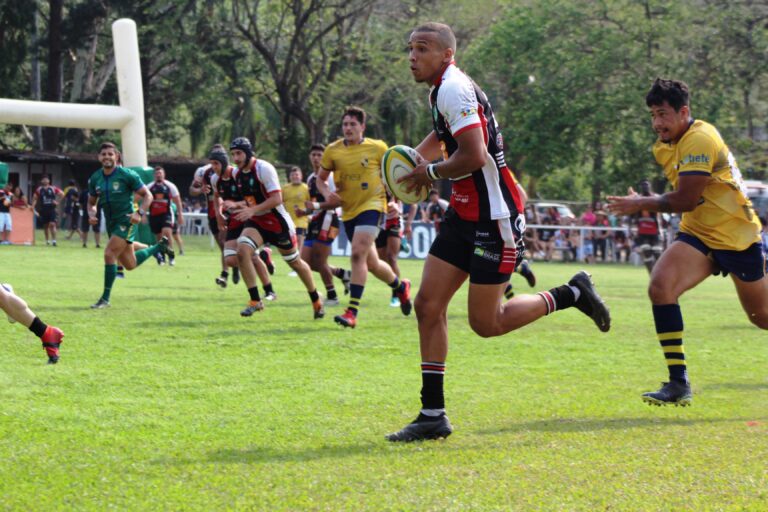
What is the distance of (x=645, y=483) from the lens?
489 centimetres

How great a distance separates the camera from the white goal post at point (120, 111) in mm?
21422

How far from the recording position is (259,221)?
12227 millimetres

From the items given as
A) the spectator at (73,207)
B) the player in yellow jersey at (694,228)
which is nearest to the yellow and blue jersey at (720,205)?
the player in yellow jersey at (694,228)

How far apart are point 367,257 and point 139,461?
7.19 m

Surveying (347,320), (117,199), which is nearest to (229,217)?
(117,199)

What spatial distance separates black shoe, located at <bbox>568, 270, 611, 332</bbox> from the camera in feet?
22.4

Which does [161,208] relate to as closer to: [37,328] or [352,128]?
[352,128]

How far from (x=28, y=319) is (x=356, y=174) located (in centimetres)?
499

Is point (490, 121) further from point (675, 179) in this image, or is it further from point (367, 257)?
point (367, 257)

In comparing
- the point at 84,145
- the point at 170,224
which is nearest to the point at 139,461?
the point at 170,224

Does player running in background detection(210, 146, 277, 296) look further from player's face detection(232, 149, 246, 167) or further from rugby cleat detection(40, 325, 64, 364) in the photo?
rugby cleat detection(40, 325, 64, 364)

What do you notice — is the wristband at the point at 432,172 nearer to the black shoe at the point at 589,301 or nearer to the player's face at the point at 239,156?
the black shoe at the point at 589,301

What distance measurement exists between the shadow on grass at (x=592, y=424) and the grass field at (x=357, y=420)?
2 cm

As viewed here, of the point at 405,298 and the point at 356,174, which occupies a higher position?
the point at 356,174
